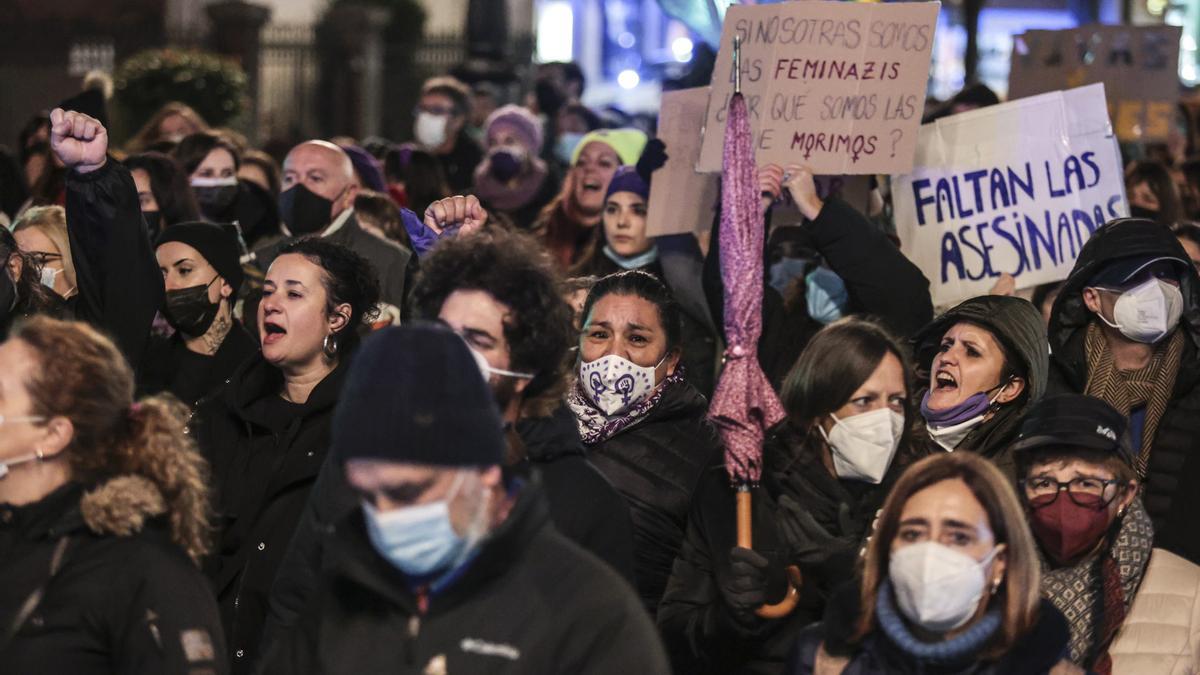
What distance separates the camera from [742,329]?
217 inches

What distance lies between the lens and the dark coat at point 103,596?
394 centimetres

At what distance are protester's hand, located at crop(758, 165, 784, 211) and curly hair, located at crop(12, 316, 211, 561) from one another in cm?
314

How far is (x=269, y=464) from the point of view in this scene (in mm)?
5734

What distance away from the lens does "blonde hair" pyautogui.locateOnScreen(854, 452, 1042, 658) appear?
4.13m

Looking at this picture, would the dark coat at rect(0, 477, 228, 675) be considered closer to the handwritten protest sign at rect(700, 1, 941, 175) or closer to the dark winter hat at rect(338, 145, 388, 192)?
the handwritten protest sign at rect(700, 1, 941, 175)

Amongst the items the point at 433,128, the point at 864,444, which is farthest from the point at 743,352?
the point at 433,128

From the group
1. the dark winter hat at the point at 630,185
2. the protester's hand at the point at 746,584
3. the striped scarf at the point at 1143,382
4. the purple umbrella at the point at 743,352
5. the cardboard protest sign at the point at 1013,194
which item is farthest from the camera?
the dark winter hat at the point at 630,185

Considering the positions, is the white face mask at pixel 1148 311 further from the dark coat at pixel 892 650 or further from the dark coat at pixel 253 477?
the dark coat at pixel 253 477

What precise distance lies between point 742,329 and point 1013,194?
2.68 m

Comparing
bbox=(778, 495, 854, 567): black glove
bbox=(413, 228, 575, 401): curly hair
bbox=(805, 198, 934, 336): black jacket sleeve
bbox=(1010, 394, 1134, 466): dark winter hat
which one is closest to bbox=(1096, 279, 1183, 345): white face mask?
bbox=(805, 198, 934, 336): black jacket sleeve

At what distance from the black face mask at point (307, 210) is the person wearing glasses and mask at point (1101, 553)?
4.37 metres

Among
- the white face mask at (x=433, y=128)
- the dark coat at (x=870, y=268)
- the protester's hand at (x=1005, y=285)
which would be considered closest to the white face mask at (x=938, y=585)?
the dark coat at (x=870, y=268)

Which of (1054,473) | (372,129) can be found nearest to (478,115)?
(1054,473)

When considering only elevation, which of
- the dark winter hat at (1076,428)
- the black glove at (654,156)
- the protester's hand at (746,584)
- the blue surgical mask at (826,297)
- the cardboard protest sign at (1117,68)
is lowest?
the protester's hand at (746,584)
